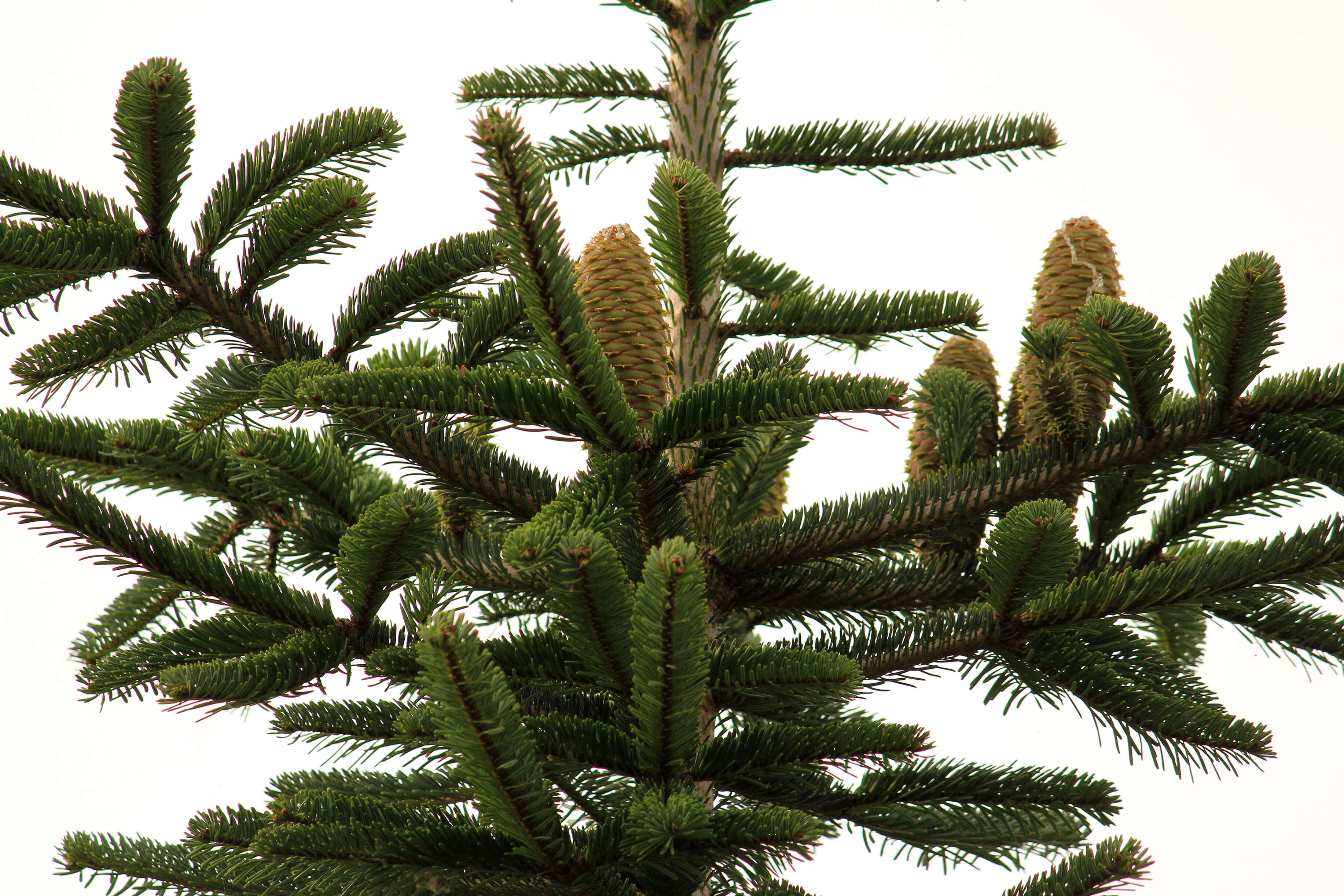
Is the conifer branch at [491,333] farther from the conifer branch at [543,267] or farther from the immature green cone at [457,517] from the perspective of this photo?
the conifer branch at [543,267]

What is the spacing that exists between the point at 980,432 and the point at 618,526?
472mm

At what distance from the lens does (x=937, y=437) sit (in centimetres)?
119

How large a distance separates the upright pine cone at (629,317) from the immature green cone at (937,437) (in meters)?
0.30

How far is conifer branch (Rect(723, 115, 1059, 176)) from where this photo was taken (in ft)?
4.48

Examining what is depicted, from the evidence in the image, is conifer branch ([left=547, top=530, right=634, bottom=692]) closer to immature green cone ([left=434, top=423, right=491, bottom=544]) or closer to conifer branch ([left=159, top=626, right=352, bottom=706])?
conifer branch ([left=159, top=626, right=352, bottom=706])

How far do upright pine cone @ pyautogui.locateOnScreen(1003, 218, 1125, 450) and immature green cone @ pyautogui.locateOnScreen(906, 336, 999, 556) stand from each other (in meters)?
0.03

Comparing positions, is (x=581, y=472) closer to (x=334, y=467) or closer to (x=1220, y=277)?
(x=334, y=467)

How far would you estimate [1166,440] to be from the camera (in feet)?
3.42

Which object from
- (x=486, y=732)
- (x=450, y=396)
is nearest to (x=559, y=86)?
(x=450, y=396)

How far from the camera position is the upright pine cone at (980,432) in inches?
48.5

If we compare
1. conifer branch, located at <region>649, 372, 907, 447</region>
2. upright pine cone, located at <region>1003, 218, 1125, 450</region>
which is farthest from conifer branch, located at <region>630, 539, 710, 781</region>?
upright pine cone, located at <region>1003, 218, 1125, 450</region>

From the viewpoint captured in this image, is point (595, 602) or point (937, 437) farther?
point (937, 437)

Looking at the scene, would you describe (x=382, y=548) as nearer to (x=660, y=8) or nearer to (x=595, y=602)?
(x=595, y=602)

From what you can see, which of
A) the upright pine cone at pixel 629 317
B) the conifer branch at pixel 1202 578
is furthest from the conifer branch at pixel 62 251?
the conifer branch at pixel 1202 578
